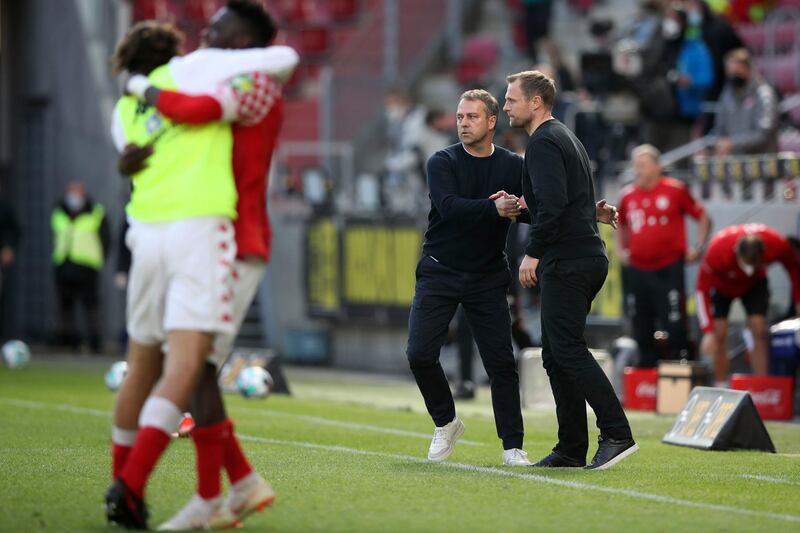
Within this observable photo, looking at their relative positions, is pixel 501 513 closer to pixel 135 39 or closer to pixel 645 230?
pixel 135 39

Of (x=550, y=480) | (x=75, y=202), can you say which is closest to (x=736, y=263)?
(x=550, y=480)

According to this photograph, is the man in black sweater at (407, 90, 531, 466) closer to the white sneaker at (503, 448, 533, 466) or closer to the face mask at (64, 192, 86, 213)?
the white sneaker at (503, 448, 533, 466)

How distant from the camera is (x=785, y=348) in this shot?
14.0 metres

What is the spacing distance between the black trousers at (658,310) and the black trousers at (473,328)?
5916 mm

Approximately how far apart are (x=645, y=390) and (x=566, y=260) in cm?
588

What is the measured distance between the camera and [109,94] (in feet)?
80.6

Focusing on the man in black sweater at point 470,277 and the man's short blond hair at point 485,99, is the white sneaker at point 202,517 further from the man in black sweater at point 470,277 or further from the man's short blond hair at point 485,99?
the man's short blond hair at point 485,99

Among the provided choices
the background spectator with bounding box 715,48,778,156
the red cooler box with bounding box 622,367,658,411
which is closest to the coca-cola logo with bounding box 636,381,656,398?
the red cooler box with bounding box 622,367,658,411

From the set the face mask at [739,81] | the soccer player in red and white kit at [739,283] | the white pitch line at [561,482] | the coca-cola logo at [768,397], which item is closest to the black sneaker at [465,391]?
the soccer player in red and white kit at [739,283]

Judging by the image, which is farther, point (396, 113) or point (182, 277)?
point (396, 113)

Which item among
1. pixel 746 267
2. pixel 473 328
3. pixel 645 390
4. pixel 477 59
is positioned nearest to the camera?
pixel 473 328

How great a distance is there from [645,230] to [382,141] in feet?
25.5

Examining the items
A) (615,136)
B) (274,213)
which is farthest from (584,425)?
(274,213)

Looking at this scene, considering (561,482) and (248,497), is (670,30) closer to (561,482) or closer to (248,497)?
(561,482)
